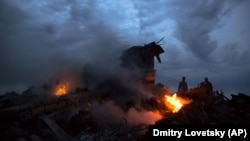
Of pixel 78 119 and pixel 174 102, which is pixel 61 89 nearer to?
pixel 78 119

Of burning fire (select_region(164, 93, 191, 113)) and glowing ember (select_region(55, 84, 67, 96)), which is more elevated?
glowing ember (select_region(55, 84, 67, 96))

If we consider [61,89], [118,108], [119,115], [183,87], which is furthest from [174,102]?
[61,89]

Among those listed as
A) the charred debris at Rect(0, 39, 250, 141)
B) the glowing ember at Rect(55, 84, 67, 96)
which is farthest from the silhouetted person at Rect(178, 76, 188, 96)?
the glowing ember at Rect(55, 84, 67, 96)

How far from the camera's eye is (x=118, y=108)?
19.7 m

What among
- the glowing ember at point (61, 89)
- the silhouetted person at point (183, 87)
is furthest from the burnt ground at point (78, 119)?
the glowing ember at point (61, 89)

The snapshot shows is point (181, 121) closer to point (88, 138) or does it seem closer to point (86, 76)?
point (88, 138)

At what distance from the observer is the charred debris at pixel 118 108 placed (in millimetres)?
14625

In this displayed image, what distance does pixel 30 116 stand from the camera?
1577 cm

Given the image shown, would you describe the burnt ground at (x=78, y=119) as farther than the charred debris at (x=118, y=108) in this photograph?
No

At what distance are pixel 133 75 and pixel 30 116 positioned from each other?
972cm

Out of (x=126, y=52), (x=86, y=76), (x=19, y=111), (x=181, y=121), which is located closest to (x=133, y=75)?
(x=126, y=52)

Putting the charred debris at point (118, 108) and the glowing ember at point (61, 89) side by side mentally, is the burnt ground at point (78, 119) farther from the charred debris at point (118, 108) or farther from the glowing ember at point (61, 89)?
the glowing ember at point (61, 89)

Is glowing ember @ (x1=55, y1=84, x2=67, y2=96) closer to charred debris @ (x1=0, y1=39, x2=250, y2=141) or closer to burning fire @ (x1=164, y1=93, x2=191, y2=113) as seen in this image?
charred debris @ (x1=0, y1=39, x2=250, y2=141)

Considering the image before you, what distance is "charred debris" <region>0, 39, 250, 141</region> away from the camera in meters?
14.6
